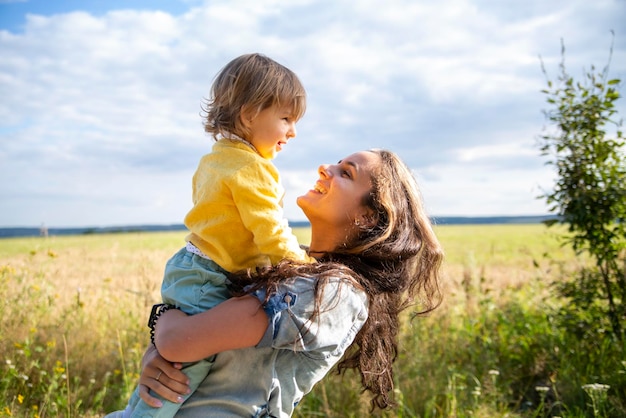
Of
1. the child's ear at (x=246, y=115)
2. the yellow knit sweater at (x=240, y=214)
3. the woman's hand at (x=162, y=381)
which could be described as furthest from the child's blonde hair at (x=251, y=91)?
the woman's hand at (x=162, y=381)

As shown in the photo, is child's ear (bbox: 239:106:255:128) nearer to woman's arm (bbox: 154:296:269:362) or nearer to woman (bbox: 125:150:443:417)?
woman (bbox: 125:150:443:417)

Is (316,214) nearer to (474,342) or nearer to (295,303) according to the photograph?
(295,303)

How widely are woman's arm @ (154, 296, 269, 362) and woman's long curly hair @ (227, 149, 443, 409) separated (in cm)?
17

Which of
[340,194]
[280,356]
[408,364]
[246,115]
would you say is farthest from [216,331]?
[408,364]

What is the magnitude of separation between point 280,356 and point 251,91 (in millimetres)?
967

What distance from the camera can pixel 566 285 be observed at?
5086mm

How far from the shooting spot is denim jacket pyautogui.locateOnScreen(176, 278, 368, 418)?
1873 mm

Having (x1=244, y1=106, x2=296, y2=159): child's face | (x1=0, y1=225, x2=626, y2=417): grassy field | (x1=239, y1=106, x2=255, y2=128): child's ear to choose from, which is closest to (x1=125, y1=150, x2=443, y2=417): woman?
(x1=244, y1=106, x2=296, y2=159): child's face

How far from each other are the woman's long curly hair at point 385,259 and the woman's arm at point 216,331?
0.17 m

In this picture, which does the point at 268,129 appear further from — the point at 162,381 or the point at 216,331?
the point at 162,381

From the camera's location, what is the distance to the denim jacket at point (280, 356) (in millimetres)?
1873

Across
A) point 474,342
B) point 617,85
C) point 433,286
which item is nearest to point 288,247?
point 433,286

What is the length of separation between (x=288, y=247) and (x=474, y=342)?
3.69 metres

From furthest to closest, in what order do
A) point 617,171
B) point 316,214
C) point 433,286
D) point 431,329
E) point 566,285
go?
point 431,329 < point 566,285 < point 617,171 < point 433,286 < point 316,214
